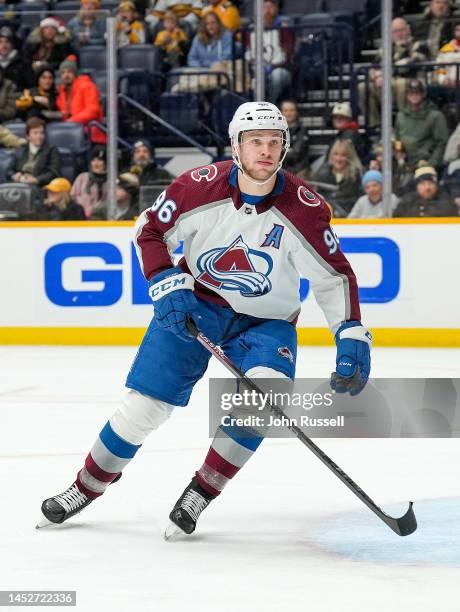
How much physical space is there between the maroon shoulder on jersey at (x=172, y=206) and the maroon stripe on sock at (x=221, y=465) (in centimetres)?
49

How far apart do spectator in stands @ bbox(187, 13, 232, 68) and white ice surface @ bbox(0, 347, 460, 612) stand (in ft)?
12.8

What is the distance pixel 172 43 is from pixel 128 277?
1.88m

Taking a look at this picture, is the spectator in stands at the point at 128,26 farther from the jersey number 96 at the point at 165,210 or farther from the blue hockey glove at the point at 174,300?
the blue hockey glove at the point at 174,300

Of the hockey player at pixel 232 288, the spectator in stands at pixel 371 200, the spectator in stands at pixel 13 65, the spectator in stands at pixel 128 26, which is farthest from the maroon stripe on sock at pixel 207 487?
the spectator in stands at pixel 13 65

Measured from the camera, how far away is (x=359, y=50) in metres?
8.72

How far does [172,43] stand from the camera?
9391mm

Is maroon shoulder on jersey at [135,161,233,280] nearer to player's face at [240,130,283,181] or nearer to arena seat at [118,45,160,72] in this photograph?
player's face at [240,130,283,181]

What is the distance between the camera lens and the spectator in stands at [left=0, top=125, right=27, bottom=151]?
346 inches

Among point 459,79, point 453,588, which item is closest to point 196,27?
point 459,79

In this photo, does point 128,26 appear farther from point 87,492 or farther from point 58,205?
point 87,492

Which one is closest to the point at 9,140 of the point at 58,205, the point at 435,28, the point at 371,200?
the point at 58,205

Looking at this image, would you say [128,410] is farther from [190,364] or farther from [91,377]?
[91,377]

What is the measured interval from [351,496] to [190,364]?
2.41 ft

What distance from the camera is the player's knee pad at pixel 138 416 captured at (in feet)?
11.1
